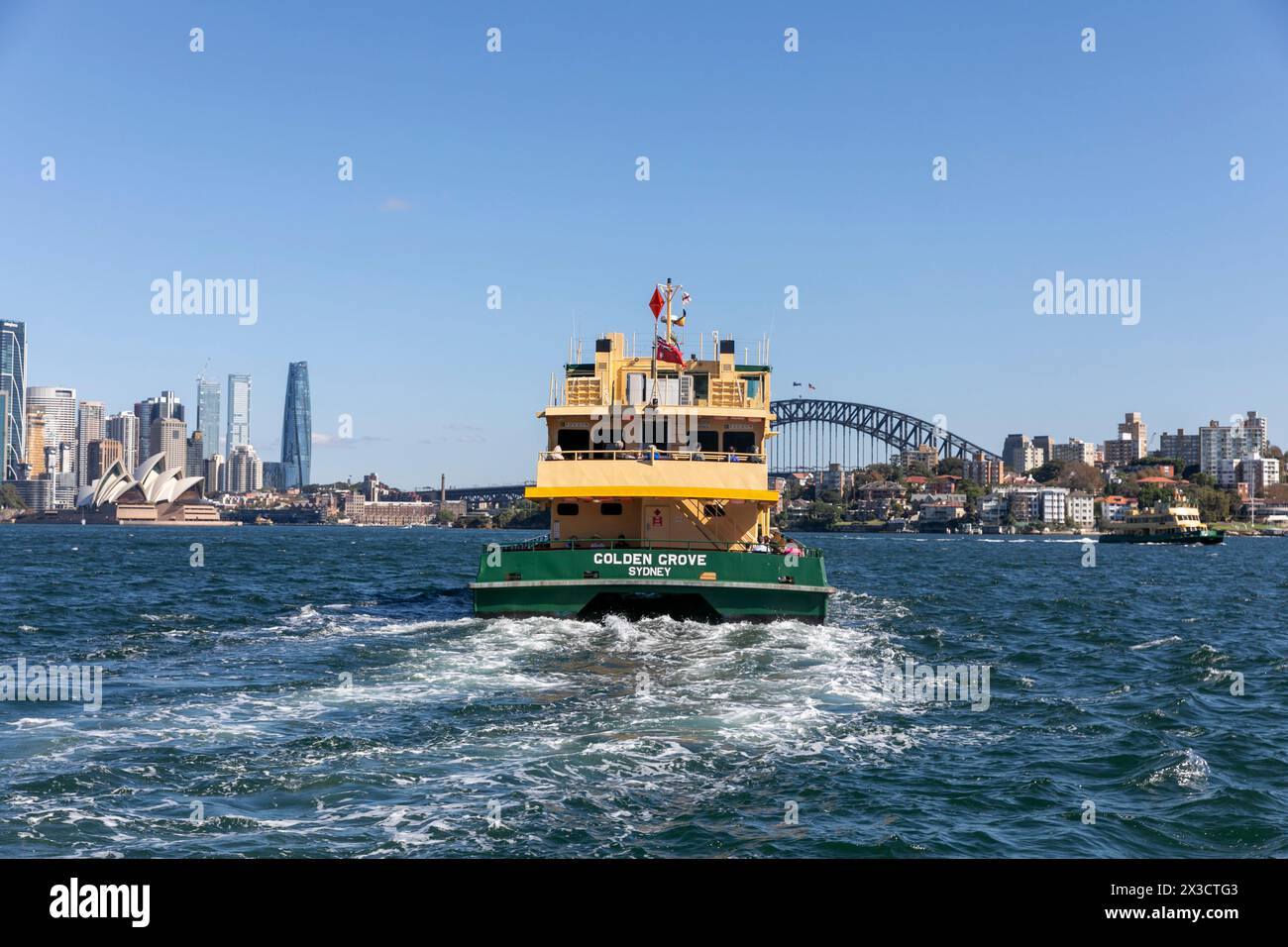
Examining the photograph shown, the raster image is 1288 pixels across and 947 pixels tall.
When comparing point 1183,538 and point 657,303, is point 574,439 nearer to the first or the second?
point 657,303

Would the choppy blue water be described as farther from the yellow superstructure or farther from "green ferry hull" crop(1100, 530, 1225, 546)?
"green ferry hull" crop(1100, 530, 1225, 546)

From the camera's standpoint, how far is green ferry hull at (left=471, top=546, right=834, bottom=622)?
28.0 meters

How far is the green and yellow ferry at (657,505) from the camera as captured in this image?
2827 cm

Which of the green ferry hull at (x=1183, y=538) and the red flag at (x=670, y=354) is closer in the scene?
the red flag at (x=670, y=354)

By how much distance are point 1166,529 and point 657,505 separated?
16561 centimetres

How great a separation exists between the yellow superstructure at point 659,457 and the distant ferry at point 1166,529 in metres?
150

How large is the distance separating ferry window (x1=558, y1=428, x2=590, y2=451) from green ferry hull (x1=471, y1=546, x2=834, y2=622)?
4923 millimetres

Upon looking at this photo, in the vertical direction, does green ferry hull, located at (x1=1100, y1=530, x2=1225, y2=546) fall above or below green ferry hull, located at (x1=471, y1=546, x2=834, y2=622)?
below

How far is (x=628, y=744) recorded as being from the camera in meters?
14.7
